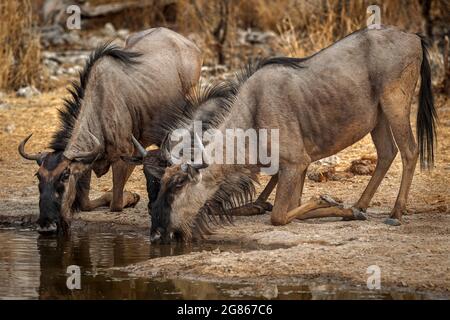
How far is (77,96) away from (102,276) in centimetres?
214

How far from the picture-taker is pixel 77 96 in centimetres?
820

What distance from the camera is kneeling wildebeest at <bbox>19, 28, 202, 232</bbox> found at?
25.0ft

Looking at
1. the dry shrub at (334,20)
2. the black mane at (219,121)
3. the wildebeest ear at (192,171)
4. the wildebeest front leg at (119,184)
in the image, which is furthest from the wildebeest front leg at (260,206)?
the dry shrub at (334,20)

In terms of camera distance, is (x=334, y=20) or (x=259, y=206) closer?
(x=259, y=206)

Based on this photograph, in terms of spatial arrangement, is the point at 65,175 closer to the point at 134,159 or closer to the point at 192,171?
the point at 134,159

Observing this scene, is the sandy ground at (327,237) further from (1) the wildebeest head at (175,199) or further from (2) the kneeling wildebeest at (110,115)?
(2) the kneeling wildebeest at (110,115)

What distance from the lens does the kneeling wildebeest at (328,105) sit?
7652 mm

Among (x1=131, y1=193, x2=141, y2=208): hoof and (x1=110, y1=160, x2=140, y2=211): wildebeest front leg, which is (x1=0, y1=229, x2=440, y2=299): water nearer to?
(x1=110, y1=160, x2=140, y2=211): wildebeest front leg

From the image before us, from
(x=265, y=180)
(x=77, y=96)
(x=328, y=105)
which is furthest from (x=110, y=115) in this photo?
(x=265, y=180)

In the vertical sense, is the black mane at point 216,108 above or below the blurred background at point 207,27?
below

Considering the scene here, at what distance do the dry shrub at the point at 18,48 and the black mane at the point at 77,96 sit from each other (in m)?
4.96

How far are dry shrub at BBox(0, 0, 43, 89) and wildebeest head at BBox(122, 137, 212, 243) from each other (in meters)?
6.51
